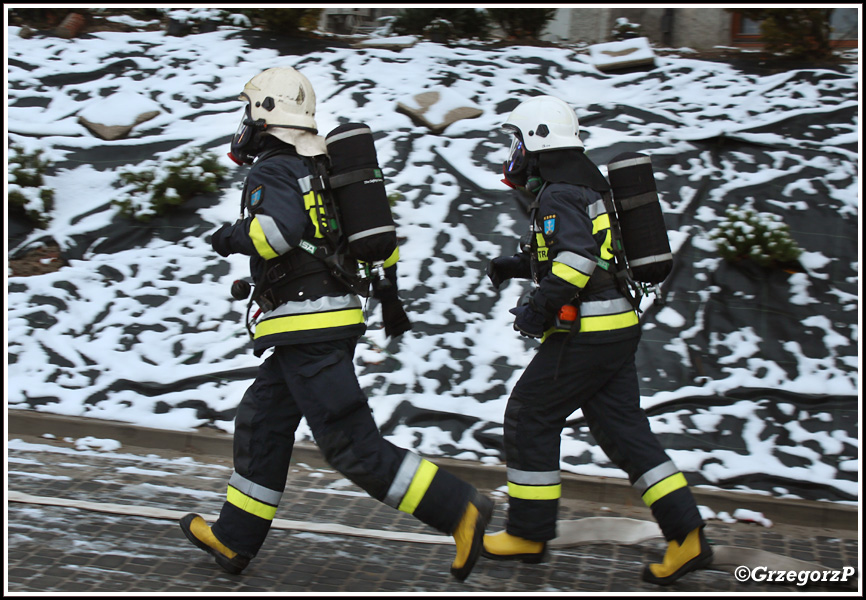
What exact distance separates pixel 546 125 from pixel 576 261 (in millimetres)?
645

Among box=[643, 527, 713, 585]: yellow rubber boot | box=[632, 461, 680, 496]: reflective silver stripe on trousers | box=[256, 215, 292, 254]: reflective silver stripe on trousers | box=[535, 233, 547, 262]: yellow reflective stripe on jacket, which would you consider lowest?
box=[643, 527, 713, 585]: yellow rubber boot

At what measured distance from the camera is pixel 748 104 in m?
7.48

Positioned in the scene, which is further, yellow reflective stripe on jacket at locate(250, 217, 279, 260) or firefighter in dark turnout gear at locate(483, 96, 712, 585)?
firefighter in dark turnout gear at locate(483, 96, 712, 585)

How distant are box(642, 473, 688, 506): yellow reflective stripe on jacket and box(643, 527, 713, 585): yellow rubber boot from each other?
0.18 meters

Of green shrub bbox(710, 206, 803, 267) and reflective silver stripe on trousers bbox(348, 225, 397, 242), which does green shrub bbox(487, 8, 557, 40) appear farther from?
reflective silver stripe on trousers bbox(348, 225, 397, 242)

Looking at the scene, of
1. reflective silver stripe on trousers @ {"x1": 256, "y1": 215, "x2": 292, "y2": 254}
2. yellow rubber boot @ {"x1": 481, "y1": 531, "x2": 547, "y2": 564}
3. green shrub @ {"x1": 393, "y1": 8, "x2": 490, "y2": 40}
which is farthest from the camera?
green shrub @ {"x1": 393, "y1": 8, "x2": 490, "y2": 40}

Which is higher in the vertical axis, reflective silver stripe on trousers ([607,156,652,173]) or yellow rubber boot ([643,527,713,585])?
reflective silver stripe on trousers ([607,156,652,173])

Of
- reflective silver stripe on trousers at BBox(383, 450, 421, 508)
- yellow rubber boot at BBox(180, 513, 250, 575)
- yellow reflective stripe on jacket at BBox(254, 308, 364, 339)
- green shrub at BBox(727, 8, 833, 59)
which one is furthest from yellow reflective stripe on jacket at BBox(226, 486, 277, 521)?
green shrub at BBox(727, 8, 833, 59)

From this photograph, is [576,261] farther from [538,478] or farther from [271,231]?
[271,231]

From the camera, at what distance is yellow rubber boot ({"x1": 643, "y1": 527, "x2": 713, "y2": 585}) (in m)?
3.47

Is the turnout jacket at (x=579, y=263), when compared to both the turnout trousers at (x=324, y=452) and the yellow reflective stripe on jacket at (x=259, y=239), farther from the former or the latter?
the yellow reflective stripe on jacket at (x=259, y=239)

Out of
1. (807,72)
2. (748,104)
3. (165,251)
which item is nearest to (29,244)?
(165,251)

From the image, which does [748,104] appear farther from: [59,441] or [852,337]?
[59,441]

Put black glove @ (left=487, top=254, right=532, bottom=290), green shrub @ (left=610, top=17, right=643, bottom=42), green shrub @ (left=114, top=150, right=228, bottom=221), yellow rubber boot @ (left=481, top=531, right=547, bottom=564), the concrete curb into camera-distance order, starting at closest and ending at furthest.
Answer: yellow rubber boot @ (left=481, top=531, right=547, bottom=564), black glove @ (left=487, top=254, right=532, bottom=290), the concrete curb, green shrub @ (left=114, top=150, right=228, bottom=221), green shrub @ (left=610, top=17, right=643, bottom=42)
